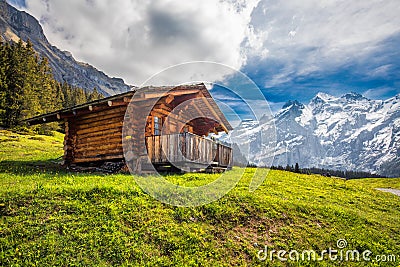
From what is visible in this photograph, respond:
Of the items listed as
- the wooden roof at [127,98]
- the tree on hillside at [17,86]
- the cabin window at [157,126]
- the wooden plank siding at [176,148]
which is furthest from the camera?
the tree on hillside at [17,86]

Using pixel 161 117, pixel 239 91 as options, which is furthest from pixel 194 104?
pixel 239 91

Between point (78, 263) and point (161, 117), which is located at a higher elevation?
point (161, 117)

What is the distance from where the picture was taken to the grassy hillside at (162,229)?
26.1 feet

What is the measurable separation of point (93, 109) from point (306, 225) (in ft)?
52.0

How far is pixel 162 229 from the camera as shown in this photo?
941cm

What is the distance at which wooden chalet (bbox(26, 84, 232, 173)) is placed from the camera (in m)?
18.2

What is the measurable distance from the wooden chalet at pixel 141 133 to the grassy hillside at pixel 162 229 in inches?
230

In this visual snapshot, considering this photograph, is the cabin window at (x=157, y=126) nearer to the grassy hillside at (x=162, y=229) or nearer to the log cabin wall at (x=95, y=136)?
the log cabin wall at (x=95, y=136)

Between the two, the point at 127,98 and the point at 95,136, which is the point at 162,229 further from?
the point at 95,136

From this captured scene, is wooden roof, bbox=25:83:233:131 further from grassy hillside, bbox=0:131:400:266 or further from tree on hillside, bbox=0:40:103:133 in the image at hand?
tree on hillside, bbox=0:40:103:133

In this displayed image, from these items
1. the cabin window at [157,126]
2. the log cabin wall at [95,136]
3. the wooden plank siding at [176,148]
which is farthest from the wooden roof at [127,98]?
the wooden plank siding at [176,148]

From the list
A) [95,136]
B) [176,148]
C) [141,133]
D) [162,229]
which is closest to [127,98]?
[141,133]

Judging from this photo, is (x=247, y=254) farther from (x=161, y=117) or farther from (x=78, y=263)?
(x=161, y=117)

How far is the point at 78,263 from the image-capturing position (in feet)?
24.6
